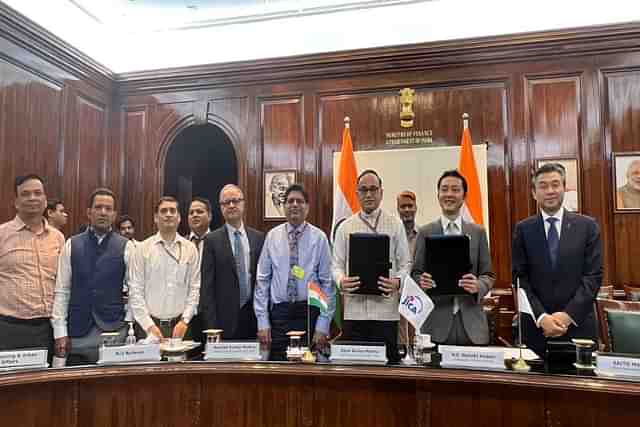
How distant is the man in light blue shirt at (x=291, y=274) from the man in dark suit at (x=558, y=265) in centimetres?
112

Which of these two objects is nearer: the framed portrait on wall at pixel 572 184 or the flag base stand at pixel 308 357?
the flag base stand at pixel 308 357

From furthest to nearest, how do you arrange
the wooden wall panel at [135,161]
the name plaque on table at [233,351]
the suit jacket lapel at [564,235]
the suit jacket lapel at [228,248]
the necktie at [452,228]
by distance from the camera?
the wooden wall panel at [135,161] → the suit jacket lapel at [228,248] → the necktie at [452,228] → the suit jacket lapel at [564,235] → the name plaque on table at [233,351]

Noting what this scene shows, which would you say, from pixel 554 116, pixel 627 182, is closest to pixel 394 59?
pixel 554 116

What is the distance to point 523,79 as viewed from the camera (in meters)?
4.85

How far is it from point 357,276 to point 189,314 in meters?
0.98

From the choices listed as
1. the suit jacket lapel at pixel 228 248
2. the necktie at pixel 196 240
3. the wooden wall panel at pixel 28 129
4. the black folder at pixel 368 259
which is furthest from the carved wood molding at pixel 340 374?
the wooden wall panel at pixel 28 129

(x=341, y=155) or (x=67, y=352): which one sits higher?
(x=341, y=155)

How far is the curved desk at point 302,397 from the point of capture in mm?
1711

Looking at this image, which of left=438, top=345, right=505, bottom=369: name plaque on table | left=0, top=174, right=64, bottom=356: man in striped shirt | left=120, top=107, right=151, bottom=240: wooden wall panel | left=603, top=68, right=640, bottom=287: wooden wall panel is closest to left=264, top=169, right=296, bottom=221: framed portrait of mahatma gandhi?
left=120, top=107, right=151, bottom=240: wooden wall panel

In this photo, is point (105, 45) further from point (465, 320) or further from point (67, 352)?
point (465, 320)

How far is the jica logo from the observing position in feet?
6.56

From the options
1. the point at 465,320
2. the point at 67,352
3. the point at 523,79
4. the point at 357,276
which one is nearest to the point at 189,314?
the point at 67,352

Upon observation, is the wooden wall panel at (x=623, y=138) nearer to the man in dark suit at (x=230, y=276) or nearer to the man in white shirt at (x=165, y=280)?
the man in dark suit at (x=230, y=276)

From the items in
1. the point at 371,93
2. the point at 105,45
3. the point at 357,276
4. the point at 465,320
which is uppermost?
the point at 105,45
